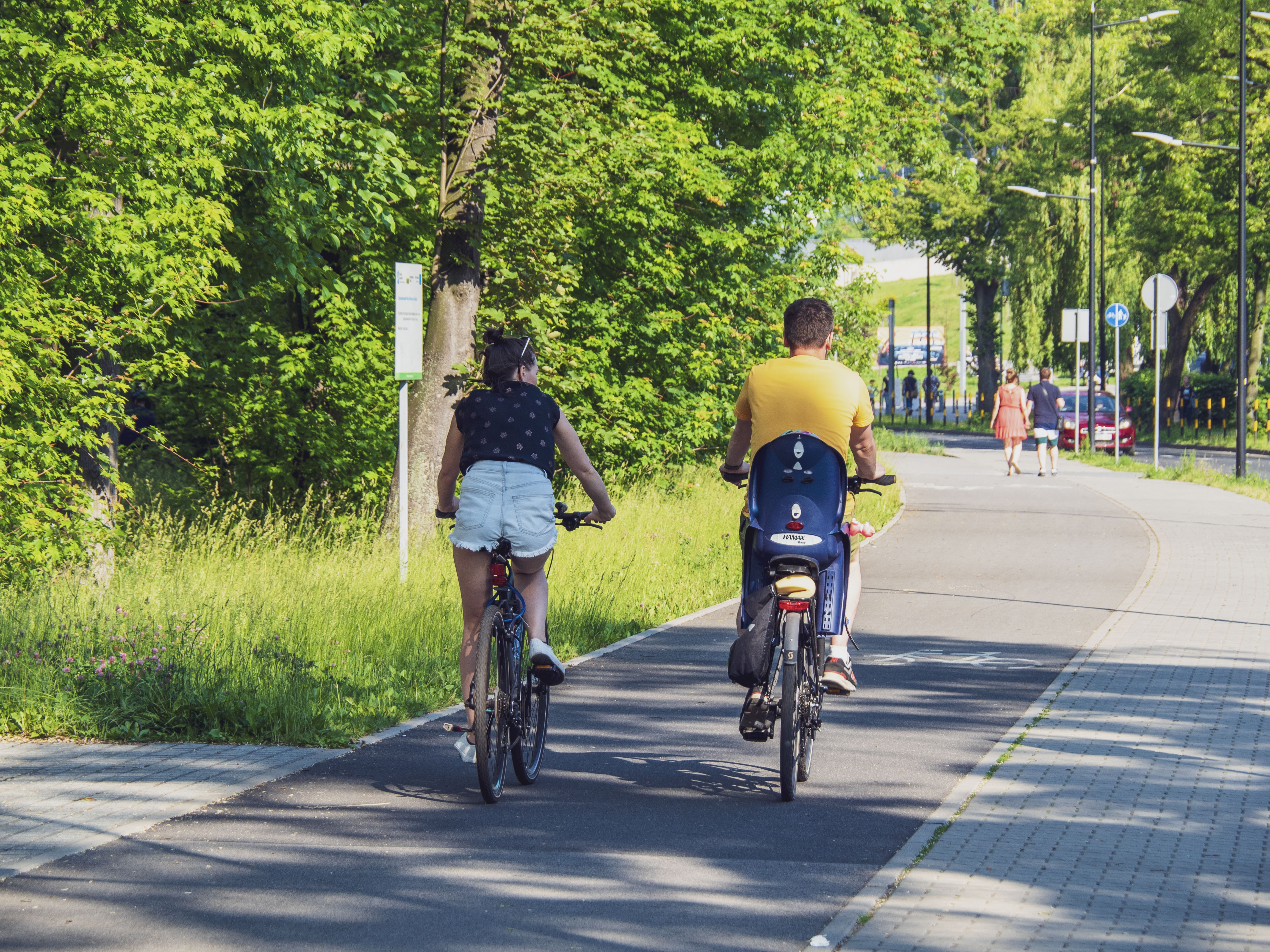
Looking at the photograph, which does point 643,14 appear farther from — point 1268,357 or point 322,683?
point 1268,357

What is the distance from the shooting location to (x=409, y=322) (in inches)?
475

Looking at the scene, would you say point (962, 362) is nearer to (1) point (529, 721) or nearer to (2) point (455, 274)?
(2) point (455, 274)

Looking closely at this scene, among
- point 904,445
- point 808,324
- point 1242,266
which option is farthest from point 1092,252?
point 808,324

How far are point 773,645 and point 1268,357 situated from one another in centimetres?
5602

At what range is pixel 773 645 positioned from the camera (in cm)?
643

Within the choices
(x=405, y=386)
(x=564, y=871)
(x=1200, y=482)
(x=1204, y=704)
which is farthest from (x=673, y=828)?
(x=1200, y=482)

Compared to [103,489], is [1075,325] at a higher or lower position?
higher

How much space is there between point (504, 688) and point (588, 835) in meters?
0.80

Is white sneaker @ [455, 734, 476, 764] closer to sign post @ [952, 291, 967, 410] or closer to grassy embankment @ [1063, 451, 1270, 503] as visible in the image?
grassy embankment @ [1063, 451, 1270, 503]

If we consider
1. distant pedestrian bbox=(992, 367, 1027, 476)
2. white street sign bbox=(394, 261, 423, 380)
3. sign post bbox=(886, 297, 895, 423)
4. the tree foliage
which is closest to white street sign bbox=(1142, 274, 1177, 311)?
distant pedestrian bbox=(992, 367, 1027, 476)

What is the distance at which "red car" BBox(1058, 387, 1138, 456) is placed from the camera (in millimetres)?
39594

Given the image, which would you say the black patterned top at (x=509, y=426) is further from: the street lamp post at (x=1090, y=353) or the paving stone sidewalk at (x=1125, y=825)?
the street lamp post at (x=1090, y=353)

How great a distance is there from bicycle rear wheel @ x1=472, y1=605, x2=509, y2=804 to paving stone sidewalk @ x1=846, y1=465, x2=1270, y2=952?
71.4 inches

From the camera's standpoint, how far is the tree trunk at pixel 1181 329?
46062 millimetres
